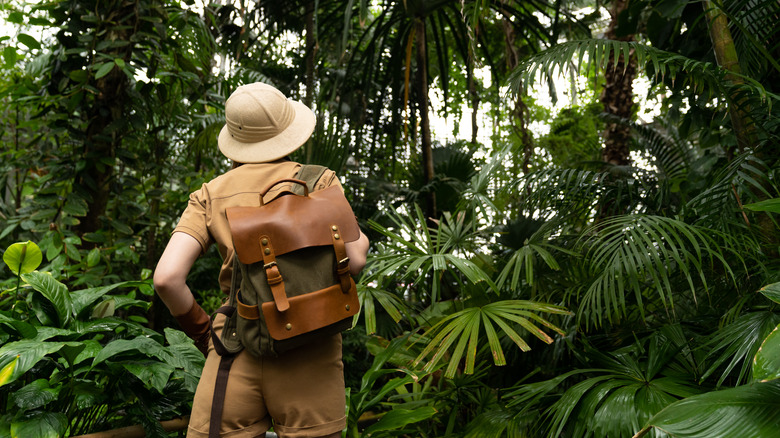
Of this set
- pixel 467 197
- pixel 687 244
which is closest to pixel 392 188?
pixel 467 197

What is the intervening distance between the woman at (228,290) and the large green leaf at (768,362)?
94cm

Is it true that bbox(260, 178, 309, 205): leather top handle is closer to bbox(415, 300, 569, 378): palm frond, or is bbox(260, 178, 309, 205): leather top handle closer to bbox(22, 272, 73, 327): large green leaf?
bbox(415, 300, 569, 378): palm frond

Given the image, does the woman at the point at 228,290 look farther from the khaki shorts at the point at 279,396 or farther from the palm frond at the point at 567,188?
the palm frond at the point at 567,188

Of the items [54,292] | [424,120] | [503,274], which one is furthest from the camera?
[424,120]

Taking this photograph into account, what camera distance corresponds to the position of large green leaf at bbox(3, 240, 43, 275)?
220 cm

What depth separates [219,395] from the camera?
1499 millimetres

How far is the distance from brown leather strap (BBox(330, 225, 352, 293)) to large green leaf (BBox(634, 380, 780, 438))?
81 centimetres

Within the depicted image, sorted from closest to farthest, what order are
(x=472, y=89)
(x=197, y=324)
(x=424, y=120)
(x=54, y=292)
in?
1. (x=197, y=324)
2. (x=54, y=292)
3. (x=424, y=120)
4. (x=472, y=89)

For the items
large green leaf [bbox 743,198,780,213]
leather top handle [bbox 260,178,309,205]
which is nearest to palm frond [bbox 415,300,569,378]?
large green leaf [bbox 743,198,780,213]

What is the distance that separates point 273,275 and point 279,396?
33 cm

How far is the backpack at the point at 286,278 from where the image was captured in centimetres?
142

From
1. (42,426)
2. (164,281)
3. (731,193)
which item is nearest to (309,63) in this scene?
(731,193)

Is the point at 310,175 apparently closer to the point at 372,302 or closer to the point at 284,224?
the point at 284,224

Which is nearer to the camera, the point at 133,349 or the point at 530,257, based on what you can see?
the point at 133,349
